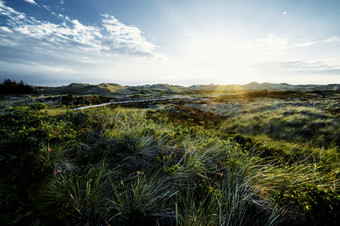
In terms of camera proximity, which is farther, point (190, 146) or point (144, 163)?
point (190, 146)

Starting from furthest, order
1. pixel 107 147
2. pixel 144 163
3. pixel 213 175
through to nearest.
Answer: pixel 107 147 → pixel 144 163 → pixel 213 175


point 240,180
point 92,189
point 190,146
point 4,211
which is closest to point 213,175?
point 240,180

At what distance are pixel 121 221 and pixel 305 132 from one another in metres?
10.6

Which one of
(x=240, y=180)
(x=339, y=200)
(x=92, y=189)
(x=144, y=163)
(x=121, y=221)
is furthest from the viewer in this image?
(x=144, y=163)

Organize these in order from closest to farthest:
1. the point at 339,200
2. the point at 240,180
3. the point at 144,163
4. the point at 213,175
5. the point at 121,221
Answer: the point at 339,200 < the point at 121,221 < the point at 240,180 < the point at 213,175 < the point at 144,163

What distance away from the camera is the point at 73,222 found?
1919 mm

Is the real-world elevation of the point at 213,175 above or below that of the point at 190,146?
below

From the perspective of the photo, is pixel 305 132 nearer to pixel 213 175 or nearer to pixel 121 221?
pixel 213 175

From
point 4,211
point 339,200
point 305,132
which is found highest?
point 339,200

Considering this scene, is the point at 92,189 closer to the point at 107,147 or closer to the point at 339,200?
the point at 107,147

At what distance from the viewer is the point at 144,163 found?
3.39 m

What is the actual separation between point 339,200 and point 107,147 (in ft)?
14.3

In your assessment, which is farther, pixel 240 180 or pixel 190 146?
pixel 190 146

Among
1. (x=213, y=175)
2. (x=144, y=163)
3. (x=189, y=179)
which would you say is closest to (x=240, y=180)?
(x=213, y=175)
